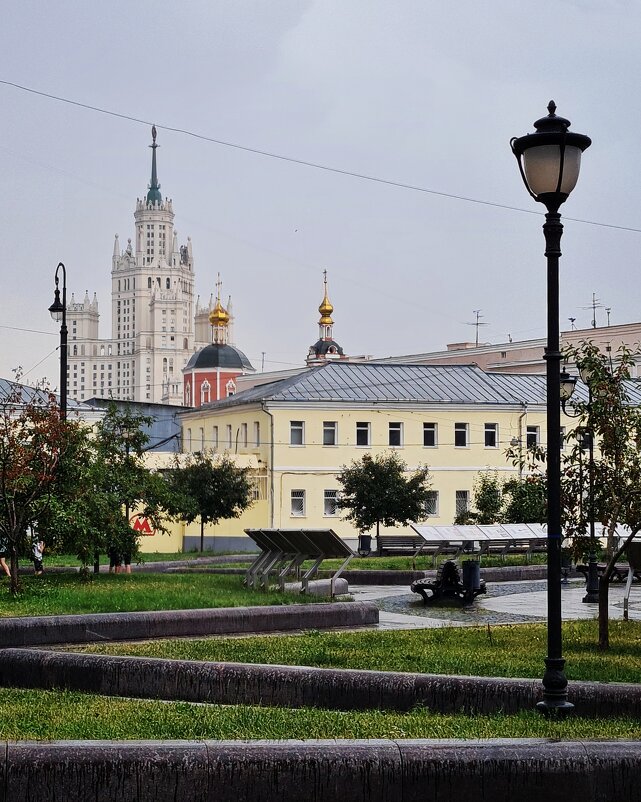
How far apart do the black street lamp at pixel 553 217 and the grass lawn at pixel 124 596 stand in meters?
7.75

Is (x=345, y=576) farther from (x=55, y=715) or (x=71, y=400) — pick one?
(x=71, y=400)

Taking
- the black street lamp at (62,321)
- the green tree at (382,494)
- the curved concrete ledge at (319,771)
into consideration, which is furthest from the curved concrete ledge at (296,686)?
the green tree at (382,494)

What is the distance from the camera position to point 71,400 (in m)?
66.1

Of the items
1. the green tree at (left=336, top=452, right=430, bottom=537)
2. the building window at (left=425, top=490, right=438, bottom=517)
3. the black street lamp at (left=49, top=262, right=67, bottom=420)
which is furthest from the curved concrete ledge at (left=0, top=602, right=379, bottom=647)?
the building window at (left=425, top=490, right=438, bottom=517)

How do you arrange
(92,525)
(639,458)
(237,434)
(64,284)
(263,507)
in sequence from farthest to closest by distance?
(237,434), (263,507), (64,284), (92,525), (639,458)

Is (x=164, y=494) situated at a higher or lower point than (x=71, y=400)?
lower

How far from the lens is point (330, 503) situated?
199ft

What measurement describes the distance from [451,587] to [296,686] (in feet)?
33.4

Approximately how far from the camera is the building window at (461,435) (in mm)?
62719

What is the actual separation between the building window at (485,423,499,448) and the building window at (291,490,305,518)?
365 inches

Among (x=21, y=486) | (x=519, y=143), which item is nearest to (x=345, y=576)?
(x=21, y=486)

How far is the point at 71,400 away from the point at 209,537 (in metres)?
10.9

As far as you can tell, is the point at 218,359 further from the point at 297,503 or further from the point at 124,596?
the point at 124,596

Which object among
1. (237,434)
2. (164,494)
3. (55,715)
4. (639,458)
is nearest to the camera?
(55,715)
